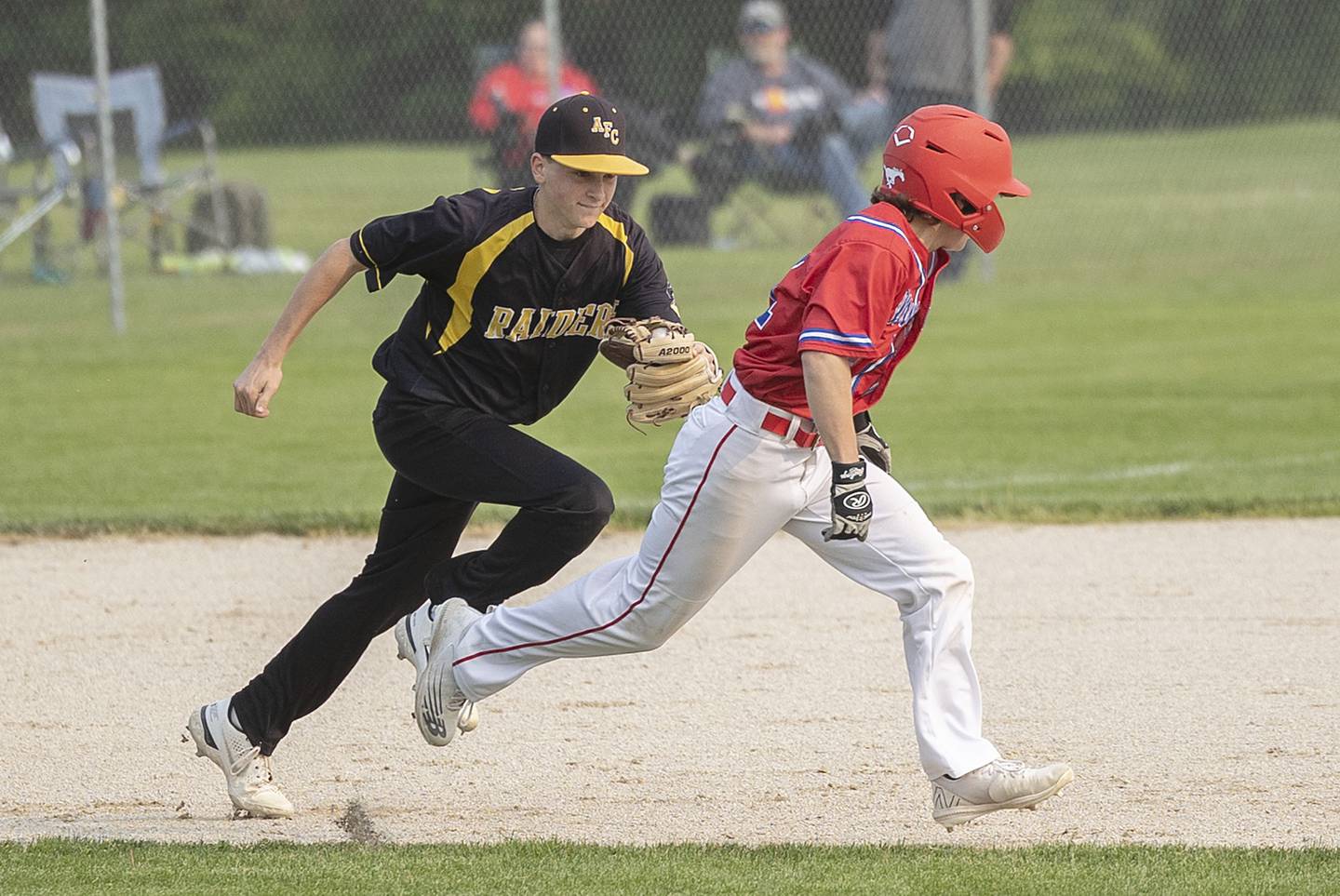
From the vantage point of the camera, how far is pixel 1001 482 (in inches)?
341

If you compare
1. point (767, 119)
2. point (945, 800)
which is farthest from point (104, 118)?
point (945, 800)

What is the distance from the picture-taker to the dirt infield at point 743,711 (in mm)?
4305

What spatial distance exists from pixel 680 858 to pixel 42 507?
5317 mm

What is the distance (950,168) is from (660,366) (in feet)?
2.76

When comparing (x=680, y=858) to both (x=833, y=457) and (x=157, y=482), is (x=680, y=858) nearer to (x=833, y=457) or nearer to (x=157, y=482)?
(x=833, y=457)

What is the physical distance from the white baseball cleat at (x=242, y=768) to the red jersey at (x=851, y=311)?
4.75ft

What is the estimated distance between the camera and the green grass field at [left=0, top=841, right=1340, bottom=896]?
3727 millimetres

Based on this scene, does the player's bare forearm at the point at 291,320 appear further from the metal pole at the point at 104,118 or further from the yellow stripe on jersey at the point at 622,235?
the metal pole at the point at 104,118

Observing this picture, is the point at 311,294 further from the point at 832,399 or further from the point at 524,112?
the point at 524,112

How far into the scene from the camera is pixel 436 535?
4.48 metres

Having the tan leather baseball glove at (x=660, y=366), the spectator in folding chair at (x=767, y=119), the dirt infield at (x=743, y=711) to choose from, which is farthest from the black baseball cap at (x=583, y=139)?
the spectator in folding chair at (x=767, y=119)

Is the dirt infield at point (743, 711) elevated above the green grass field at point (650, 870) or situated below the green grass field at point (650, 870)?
below

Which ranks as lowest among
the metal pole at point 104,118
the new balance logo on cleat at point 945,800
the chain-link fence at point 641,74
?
the chain-link fence at point 641,74

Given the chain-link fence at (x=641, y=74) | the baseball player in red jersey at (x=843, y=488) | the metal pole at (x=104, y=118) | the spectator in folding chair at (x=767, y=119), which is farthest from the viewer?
the spectator in folding chair at (x=767, y=119)
